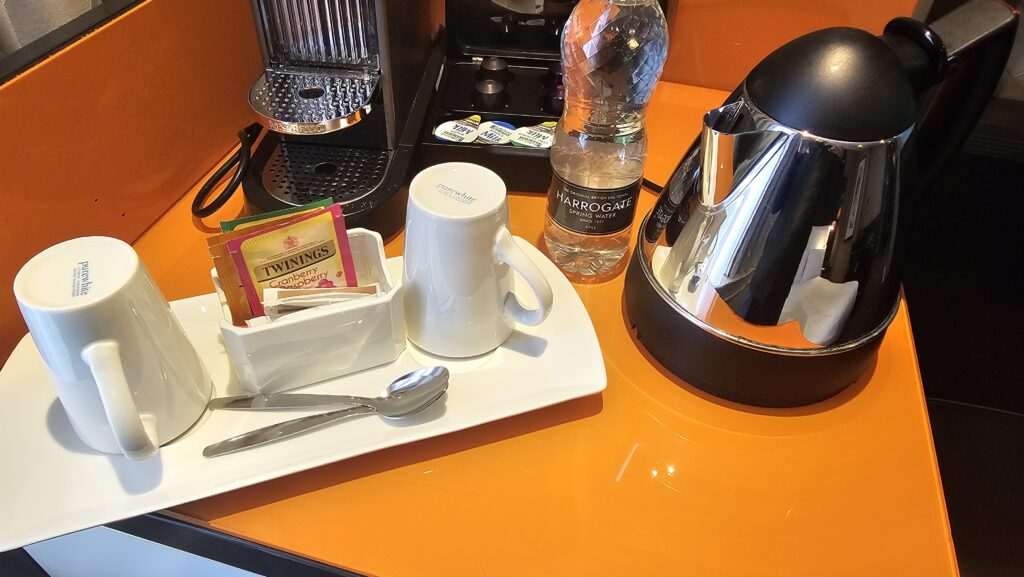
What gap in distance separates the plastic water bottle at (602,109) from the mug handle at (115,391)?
40cm

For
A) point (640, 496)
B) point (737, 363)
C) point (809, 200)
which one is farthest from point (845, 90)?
point (640, 496)

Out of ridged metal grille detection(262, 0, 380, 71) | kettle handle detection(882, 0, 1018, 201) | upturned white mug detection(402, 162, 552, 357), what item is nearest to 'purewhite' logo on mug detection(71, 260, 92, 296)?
upturned white mug detection(402, 162, 552, 357)

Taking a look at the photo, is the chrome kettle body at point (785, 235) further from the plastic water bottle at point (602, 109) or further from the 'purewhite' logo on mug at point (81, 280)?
the 'purewhite' logo on mug at point (81, 280)

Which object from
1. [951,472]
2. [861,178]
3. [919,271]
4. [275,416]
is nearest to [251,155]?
[275,416]

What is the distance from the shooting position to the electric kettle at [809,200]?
45 centimetres

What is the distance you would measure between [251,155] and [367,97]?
17cm

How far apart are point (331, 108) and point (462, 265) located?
0.25 m

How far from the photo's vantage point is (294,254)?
525mm

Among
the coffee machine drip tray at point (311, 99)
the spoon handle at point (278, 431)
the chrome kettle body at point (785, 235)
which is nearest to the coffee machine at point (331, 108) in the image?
the coffee machine drip tray at point (311, 99)

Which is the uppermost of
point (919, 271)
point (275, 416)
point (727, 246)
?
point (727, 246)

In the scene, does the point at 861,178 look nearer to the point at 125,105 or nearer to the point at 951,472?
the point at 951,472

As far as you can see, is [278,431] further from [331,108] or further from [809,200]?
[809,200]

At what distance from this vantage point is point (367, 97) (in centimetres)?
65

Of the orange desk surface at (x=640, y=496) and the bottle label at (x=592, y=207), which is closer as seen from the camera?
the orange desk surface at (x=640, y=496)
